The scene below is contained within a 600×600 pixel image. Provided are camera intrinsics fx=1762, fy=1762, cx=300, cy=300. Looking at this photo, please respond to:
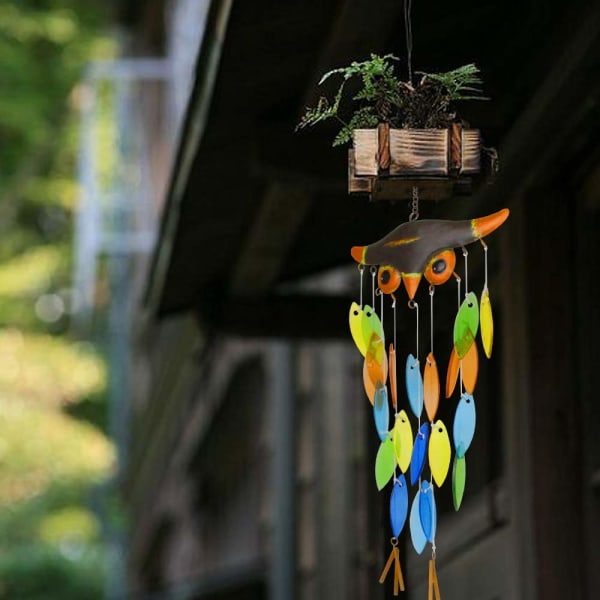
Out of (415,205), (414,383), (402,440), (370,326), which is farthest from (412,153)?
(402,440)

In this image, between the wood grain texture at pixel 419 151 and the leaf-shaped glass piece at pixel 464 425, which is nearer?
the leaf-shaped glass piece at pixel 464 425

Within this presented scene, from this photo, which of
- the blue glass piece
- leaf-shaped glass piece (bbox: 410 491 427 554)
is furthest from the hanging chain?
leaf-shaped glass piece (bbox: 410 491 427 554)

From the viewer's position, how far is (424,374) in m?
3.42

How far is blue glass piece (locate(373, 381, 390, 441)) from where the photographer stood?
3379mm

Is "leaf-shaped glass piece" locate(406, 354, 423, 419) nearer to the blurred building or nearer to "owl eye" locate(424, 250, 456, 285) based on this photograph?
"owl eye" locate(424, 250, 456, 285)

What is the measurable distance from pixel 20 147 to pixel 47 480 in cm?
324

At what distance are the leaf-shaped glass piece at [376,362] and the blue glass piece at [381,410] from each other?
0.07 feet

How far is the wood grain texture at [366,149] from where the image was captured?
3449 millimetres

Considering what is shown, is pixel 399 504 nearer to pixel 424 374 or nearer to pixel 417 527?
pixel 417 527

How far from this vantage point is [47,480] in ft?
51.4

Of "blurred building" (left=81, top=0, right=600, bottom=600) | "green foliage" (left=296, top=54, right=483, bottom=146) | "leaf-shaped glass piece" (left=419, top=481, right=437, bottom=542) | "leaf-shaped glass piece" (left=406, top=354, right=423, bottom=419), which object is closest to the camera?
"leaf-shaped glass piece" (left=419, top=481, right=437, bottom=542)

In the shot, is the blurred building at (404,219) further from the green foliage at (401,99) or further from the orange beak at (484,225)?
the orange beak at (484,225)

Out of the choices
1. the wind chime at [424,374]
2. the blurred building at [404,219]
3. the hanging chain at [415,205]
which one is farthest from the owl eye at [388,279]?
the blurred building at [404,219]

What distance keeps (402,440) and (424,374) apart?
0.14 m
